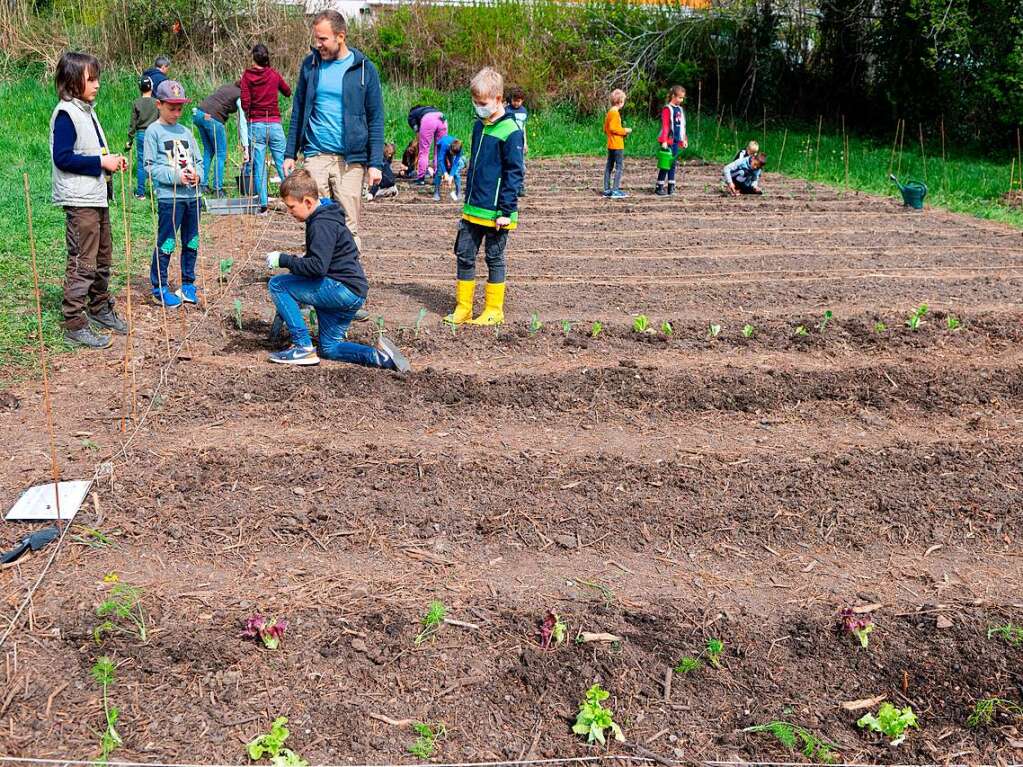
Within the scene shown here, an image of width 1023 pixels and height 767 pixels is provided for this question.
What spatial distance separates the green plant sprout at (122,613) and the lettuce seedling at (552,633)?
52.4 inches

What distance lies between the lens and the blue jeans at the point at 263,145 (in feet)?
32.0

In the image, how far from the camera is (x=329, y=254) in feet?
17.1

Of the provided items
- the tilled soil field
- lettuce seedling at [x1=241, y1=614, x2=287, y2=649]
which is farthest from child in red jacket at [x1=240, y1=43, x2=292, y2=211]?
lettuce seedling at [x1=241, y1=614, x2=287, y2=649]

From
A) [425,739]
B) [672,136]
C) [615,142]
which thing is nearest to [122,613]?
[425,739]

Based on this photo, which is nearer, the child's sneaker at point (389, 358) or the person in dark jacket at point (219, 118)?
the child's sneaker at point (389, 358)

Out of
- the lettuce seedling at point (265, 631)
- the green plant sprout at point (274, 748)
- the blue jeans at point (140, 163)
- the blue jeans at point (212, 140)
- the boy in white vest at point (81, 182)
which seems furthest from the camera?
the blue jeans at point (140, 163)

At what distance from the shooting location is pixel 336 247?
17.5 feet

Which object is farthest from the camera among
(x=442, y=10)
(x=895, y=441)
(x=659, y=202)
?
(x=442, y=10)

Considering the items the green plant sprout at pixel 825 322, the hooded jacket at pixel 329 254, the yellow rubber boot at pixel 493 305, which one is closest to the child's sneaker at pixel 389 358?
the hooded jacket at pixel 329 254

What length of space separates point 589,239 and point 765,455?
5258mm

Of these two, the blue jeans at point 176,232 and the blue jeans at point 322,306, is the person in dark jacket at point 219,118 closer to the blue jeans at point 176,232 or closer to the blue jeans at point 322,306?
the blue jeans at point 176,232

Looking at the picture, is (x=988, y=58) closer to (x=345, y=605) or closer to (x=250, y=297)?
(x=250, y=297)

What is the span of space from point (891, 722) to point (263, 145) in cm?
874

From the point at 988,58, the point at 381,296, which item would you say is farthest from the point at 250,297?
the point at 988,58
